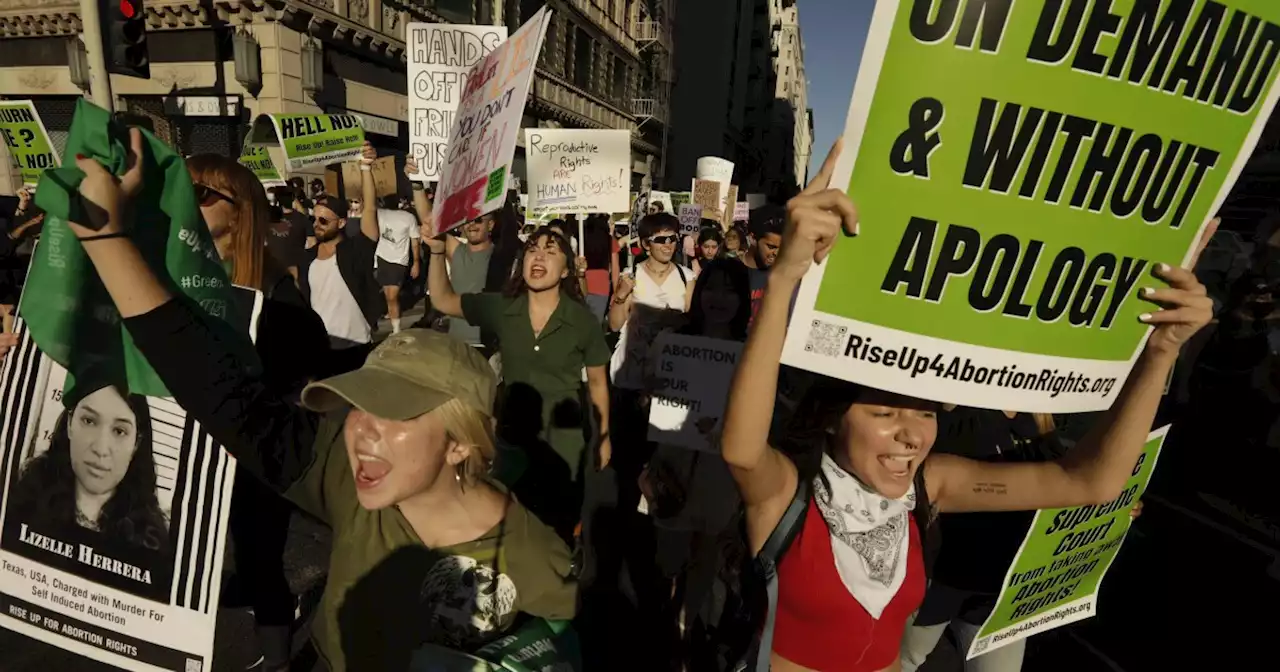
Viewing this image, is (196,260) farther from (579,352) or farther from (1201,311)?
(1201,311)

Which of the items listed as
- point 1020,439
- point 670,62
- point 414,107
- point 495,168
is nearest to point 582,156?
point 414,107

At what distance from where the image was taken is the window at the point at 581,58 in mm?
27719

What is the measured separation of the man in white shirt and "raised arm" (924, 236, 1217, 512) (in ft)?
22.6

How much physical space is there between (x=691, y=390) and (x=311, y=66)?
14985 mm

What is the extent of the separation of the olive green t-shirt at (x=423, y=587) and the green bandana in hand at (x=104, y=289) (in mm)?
640

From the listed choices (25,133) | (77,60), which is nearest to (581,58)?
(77,60)

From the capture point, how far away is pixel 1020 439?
103 inches

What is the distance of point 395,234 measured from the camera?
761 centimetres

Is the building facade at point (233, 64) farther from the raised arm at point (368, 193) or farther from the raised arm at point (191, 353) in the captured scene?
the raised arm at point (191, 353)

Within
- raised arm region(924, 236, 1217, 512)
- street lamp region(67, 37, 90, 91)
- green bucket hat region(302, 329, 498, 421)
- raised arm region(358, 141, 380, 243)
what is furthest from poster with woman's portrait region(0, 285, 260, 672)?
street lamp region(67, 37, 90, 91)

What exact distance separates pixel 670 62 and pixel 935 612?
45.1 m

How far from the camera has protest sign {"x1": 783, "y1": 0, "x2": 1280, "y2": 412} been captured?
4.08 ft

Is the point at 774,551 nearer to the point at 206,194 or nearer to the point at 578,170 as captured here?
the point at 206,194

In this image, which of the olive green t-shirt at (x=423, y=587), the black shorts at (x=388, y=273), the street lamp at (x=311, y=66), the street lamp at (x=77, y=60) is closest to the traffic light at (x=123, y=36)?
the black shorts at (x=388, y=273)
